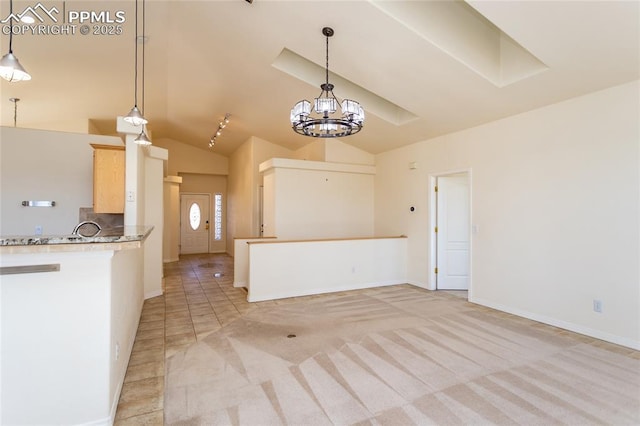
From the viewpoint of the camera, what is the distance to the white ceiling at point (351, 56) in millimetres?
2996

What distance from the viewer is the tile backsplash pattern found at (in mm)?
4887

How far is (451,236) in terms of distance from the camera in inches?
229

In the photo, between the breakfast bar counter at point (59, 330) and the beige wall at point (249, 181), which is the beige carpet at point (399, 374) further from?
the beige wall at point (249, 181)

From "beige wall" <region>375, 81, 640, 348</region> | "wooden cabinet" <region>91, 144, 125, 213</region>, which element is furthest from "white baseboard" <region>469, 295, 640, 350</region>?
Result: "wooden cabinet" <region>91, 144, 125, 213</region>

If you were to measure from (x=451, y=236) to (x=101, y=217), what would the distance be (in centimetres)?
588

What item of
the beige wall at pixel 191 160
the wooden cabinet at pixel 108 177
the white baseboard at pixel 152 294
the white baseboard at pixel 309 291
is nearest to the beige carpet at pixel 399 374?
the white baseboard at pixel 309 291

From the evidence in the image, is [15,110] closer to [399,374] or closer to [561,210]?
[399,374]

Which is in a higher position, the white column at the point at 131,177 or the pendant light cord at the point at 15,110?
the pendant light cord at the point at 15,110

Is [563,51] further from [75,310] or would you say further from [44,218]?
[44,218]

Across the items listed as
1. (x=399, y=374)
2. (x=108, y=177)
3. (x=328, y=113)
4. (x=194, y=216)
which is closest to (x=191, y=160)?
(x=194, y=216)

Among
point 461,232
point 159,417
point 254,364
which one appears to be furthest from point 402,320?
point 159,417

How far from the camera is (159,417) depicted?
2.14 metres

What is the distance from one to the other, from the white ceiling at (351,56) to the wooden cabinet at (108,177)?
4.07ft

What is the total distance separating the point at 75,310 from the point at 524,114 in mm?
5209
